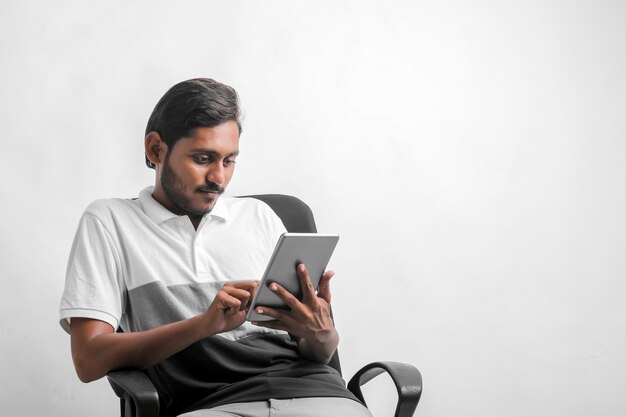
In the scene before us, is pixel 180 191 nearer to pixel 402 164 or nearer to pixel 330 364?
pixel 330 364

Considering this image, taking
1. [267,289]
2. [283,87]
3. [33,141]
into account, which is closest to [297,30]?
[283,87]

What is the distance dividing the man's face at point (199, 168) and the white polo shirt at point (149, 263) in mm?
52

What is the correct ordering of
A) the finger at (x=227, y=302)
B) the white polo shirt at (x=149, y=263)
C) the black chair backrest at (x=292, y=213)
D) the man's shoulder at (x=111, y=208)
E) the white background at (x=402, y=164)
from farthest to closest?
the white background at (x=402, y=164), the black chair backrest at (x=292, y=213), the man's shoulder at (x=111, y=208), the white polo shirt at (x=149, y=263), the finger at (x=227, y=302)

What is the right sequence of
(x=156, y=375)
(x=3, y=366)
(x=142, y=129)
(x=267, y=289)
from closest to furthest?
(x=267, y=289)
(x=156, y=375)
(x=3, y=366)
(x=142, y=129)

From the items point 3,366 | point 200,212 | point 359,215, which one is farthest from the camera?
point 359,215

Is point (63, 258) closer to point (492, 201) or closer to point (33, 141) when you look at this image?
point (33, 141)

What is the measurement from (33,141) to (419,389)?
151cm

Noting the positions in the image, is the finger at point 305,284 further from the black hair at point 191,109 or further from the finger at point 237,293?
the black hair at point 191,109

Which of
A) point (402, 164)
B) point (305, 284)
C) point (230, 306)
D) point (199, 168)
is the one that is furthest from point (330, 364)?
point (402, 164)

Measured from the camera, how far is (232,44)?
2.81 meters

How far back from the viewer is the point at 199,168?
6.05ft

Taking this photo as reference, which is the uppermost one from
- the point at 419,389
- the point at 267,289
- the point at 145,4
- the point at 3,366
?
the point at 145,4

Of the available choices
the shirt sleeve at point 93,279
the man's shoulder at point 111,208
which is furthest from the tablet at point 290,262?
the man's shoulder at point 111,208

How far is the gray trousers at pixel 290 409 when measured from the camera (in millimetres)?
1618
